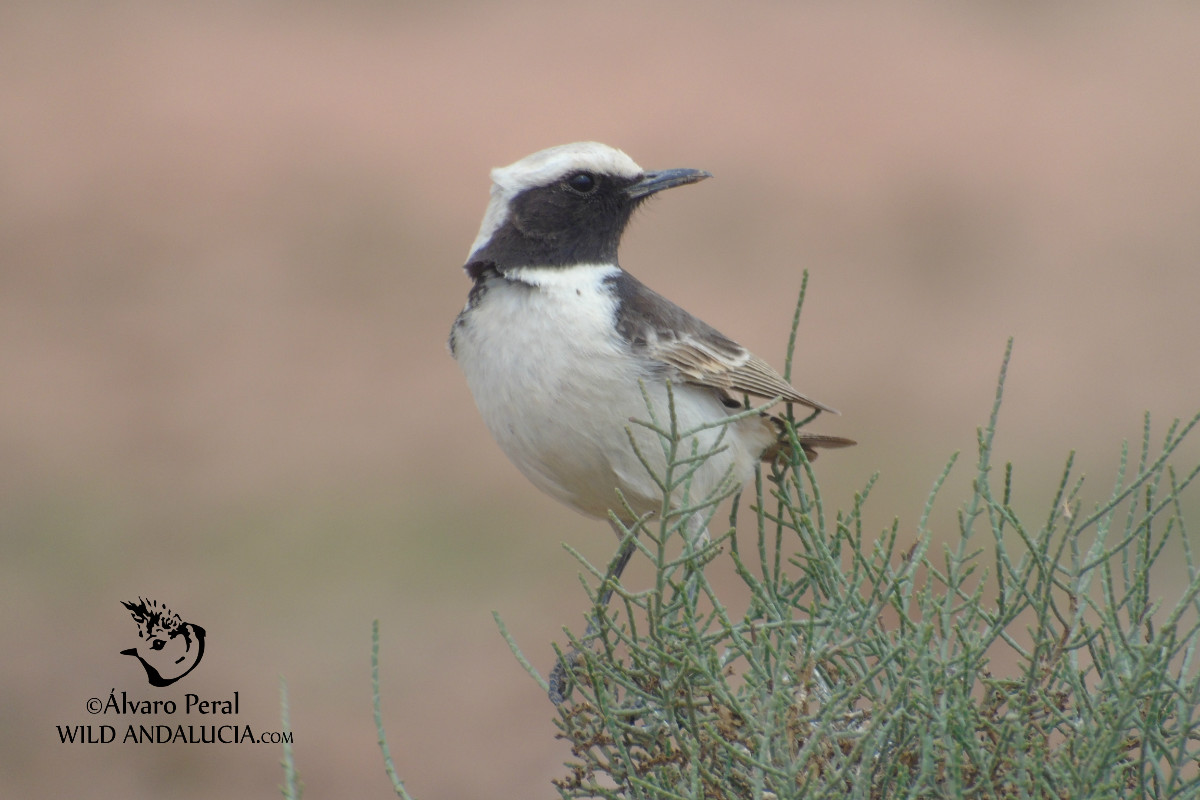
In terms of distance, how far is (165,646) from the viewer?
27.0 feet

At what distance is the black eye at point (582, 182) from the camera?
459 cm

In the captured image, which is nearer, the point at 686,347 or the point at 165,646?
the point at 686,347

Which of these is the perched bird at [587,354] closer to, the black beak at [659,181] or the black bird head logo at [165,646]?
the black beak at [659,181]

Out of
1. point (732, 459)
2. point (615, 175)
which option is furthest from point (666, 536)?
point (615, 175)

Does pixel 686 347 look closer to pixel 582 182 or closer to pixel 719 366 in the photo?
pixel 719 366

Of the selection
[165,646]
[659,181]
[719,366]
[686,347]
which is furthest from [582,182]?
[165,646]

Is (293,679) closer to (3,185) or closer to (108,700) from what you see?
(108,700)

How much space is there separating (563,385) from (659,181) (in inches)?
41.7

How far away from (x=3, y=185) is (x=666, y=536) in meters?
13.2

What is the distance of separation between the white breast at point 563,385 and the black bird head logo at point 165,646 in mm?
4872

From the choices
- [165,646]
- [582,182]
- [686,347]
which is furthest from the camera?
[165,646]

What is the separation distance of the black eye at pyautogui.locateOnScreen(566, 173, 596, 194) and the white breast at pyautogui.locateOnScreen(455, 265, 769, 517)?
375 millimetres

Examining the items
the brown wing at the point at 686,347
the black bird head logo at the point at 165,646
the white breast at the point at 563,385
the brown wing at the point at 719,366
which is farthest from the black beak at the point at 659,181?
the black bird head logo at the point at 165,646

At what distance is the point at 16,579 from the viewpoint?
1003 centimetres
